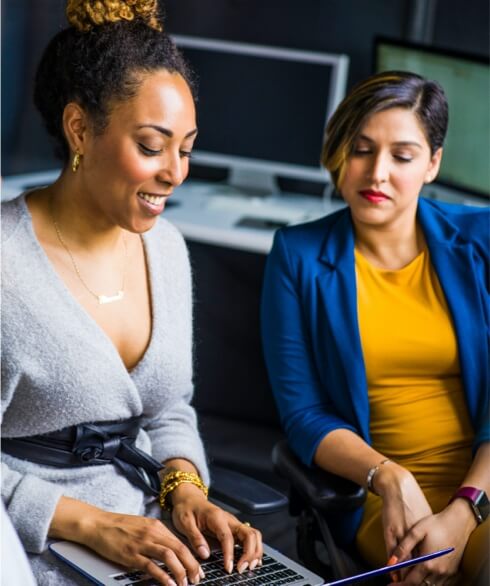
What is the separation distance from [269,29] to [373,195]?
194 cm

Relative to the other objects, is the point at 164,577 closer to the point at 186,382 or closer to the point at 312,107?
the point at 186,382

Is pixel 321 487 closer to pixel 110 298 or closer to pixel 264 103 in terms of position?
pixel 110 298

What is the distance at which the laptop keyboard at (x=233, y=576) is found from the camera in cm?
147

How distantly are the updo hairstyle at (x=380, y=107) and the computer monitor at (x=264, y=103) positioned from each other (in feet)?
5.00

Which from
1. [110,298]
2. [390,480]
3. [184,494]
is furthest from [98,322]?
[390,480]

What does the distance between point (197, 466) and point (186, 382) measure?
0.14m

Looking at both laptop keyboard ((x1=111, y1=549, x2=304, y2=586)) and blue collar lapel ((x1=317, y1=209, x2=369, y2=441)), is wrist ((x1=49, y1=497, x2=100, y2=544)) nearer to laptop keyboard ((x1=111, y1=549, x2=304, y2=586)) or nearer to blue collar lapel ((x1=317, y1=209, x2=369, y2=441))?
laptop keyboard ((x1=111, y1=549, x2=304, y2=586))

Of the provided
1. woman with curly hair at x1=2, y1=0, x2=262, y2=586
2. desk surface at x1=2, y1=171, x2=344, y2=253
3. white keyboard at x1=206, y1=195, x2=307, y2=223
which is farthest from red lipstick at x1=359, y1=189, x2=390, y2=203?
white keyboard at x1=206, y1=195, x2=307, y2=223

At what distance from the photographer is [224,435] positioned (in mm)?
3652

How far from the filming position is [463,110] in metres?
3.04

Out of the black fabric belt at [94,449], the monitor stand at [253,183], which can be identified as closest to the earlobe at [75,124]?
the black fabric belt at [94,449]

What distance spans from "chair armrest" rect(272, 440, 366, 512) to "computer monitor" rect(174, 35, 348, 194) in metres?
1.78

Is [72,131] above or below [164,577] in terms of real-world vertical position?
above

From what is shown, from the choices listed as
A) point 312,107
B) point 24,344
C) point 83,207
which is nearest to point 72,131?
point 83,207
